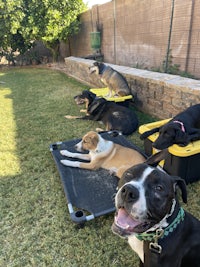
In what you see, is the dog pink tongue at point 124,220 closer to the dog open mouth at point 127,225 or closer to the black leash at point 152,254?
the dog open mouth at point 127,225

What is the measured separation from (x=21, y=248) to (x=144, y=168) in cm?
152

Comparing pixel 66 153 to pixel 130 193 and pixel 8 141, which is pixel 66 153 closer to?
pixel 8 141

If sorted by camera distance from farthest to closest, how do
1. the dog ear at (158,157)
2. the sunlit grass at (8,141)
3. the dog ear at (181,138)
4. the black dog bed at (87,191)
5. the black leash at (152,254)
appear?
the sunlit grass at (8,141), the dog ear at (181,138), the black dog bed at (87,191), the dog ear at (158,157), the black leash at (152,254)

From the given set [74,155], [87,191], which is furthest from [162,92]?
[87,191]

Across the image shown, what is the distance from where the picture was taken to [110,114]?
4484 mm

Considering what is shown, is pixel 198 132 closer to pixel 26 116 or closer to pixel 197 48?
pixel 197 48

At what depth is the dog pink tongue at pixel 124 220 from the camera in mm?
1416

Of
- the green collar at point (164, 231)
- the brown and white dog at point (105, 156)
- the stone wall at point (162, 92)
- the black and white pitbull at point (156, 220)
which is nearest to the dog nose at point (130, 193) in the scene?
the black and white pitbull at point (156, 220)

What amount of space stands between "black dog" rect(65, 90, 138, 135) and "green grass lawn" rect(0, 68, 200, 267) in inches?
7.6

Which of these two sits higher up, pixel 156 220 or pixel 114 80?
pixel 114 80

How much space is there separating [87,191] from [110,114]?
212cm

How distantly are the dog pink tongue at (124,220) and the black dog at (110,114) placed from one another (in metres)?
2.75

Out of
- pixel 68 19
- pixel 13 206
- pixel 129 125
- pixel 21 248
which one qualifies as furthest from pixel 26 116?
pixel 68 19

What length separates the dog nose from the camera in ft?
4.45
